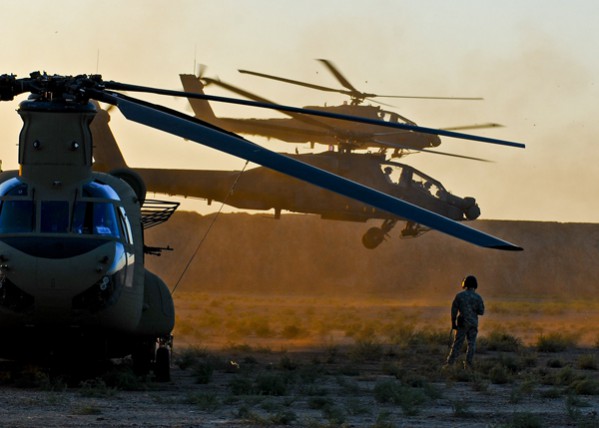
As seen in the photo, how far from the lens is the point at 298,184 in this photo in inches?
1406

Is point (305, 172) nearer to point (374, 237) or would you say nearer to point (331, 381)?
point (331, 381)

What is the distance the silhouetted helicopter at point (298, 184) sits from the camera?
34906 millimetres

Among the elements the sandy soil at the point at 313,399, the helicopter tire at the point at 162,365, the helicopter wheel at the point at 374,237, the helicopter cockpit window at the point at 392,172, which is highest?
the helicopter cockpit window at the point at 392,172

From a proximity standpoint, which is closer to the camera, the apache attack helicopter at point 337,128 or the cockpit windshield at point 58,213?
the cockpit windshield at point 58,213

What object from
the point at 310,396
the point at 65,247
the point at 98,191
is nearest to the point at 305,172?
the point at 65,247

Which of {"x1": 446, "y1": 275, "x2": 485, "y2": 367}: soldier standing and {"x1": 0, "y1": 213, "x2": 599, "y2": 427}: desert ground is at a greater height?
{"x1": 446, "y1": 275, "x2": 485, "y2": 367}: soldier standing

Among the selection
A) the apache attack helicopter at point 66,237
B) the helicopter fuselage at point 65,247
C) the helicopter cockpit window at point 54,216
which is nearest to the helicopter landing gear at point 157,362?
the apache attack helicopter at point 66,237

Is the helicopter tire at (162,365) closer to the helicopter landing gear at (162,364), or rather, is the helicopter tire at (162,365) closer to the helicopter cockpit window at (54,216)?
the helicopter landing gear at (162,364)

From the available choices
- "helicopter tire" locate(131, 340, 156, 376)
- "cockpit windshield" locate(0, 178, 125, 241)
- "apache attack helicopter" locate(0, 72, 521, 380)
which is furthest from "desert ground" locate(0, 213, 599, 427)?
"cockpit windshield" locate(0, 178, 125, 241)

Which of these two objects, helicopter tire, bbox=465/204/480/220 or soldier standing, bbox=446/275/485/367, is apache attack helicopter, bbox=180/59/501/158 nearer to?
helicopter tire, bbox=465/204/480/220

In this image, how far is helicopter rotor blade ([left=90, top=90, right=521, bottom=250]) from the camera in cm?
1151

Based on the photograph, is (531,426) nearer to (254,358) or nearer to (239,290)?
(254,358)

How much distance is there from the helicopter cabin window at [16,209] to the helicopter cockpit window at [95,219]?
0.54 m

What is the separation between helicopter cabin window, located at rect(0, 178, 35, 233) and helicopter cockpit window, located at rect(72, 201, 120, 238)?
0.54 metres
